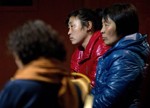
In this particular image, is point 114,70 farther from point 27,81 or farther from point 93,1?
point 93,1

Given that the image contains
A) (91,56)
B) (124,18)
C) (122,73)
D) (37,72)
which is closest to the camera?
(37,72)

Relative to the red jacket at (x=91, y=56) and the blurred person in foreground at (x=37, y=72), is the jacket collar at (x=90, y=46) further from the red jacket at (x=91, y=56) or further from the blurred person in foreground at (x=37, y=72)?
the blurred person in foreground at (x=37, y=72)

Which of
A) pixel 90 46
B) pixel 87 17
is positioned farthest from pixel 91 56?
pixel 87 17

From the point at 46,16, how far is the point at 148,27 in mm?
1081

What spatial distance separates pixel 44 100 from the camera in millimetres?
1439

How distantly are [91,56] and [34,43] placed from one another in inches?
47.4

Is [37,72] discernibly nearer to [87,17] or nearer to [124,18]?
[124,18]

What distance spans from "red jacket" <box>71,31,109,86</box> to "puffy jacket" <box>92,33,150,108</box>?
0.37m

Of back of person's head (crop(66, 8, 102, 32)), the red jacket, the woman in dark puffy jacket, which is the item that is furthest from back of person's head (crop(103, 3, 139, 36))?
back of person's head (crop(66, 8, 102, 32))

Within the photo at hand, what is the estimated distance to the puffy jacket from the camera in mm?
2064

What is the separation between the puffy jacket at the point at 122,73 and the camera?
2064 mm

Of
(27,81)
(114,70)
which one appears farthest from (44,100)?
(114,70)

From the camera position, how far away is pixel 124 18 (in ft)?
7.11

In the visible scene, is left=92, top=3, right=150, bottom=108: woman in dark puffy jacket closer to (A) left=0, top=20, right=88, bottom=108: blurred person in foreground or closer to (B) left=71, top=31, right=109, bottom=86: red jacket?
(B) left=71, top=31, right=109, bottom=86: red jacket
